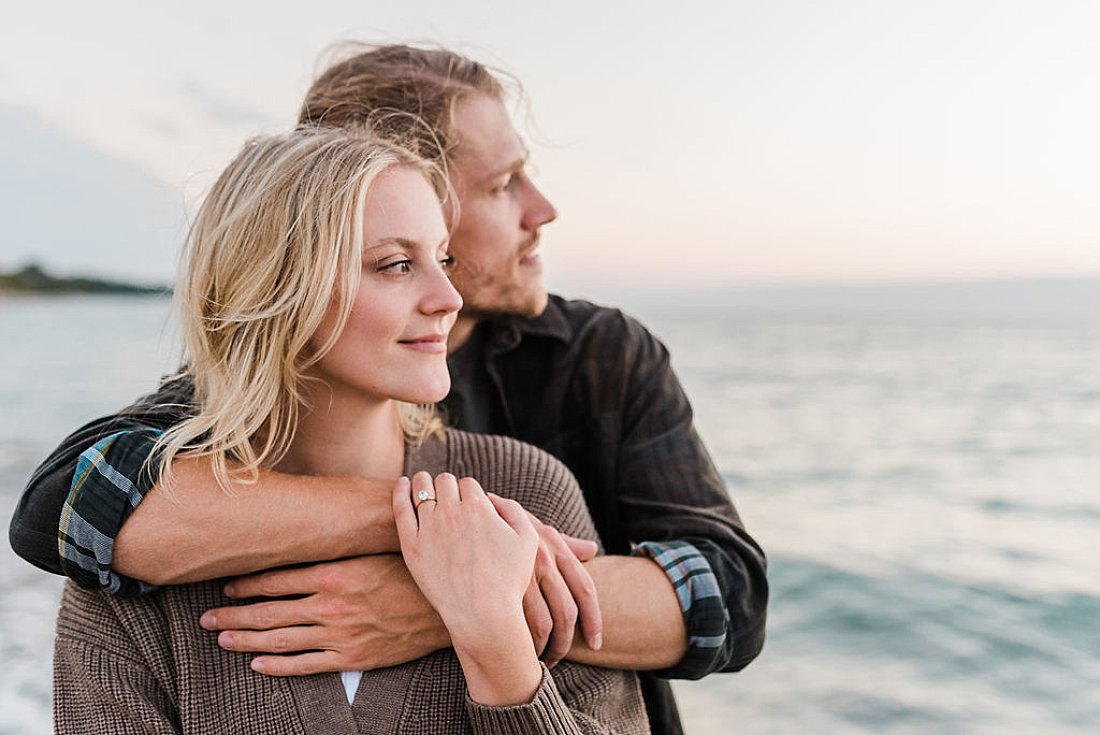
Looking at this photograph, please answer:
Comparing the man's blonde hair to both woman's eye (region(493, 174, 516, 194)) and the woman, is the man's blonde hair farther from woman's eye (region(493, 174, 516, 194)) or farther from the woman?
the woman

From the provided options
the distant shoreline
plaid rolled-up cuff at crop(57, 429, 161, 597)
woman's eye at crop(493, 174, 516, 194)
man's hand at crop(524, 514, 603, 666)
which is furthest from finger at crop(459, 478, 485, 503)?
the distant shoreline

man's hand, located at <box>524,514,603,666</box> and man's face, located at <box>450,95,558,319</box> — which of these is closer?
man's hand, located at <box>524,514,603,666</box>

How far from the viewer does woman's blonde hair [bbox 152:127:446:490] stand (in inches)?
66.0

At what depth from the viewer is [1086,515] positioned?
8.20 metres

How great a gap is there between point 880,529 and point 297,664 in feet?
22.4

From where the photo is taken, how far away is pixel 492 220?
243 cm

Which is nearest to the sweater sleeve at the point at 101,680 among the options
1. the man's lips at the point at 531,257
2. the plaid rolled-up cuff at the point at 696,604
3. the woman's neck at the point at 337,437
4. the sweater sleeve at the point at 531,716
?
the woman's neck at the point at 337,437

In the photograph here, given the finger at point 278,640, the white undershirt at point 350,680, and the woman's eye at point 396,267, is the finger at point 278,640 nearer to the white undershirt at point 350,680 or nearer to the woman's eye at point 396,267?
the white undershirt at point 350,680

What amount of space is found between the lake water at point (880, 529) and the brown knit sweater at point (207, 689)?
521 mm

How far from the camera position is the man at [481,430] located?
64.5 inches

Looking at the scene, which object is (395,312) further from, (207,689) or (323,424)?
(207,689)

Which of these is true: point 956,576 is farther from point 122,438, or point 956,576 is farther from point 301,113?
point 122,438

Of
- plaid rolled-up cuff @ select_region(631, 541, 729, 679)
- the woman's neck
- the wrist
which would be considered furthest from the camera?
plaid rolled-up cuff @ select_region(631, 541, 729, 679)

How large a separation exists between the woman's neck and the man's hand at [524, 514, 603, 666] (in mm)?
343
